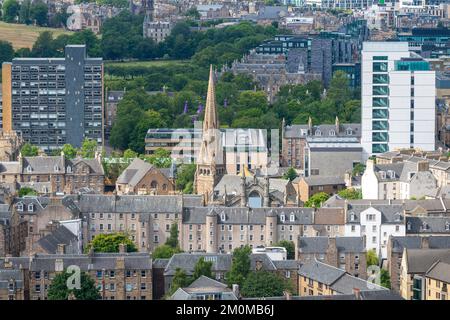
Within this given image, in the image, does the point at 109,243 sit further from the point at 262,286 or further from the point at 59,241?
the point at 262,286

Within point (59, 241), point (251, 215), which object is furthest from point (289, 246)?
point (59, 241)

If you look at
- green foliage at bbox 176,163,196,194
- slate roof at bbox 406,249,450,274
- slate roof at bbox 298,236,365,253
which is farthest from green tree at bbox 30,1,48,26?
slate roof at bbox 406,249,450,274

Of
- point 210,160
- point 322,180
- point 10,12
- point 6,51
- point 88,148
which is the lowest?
point 322,180

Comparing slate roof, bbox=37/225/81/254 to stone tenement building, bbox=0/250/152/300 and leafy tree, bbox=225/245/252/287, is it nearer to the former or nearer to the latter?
stone tenement building, bbox=0/250/152/300

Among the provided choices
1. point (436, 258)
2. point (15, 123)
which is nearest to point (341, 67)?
point (15, 123)

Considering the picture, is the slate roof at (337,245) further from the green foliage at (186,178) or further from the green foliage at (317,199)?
the green foliage at (186,178)

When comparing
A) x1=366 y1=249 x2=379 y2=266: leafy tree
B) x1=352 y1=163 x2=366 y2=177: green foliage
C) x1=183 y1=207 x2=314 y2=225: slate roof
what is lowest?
x1=366 y1=249 x2=379 y2=266: leafy tree
